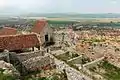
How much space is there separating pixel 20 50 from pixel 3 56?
4168 millimetres

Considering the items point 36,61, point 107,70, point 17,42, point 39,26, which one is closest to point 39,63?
point 36,61

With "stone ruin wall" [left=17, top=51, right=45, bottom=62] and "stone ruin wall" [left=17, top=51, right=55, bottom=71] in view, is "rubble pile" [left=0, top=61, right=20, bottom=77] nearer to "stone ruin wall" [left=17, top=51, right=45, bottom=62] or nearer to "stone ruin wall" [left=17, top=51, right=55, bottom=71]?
"stone ruin wall" [left=17, top=51, right=55, bottom=71]

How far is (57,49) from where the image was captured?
3500 cm

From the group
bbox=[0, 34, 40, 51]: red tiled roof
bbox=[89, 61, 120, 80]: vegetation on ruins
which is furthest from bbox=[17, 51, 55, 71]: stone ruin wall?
bbox=[89, 61, 120, 80]: vegetation on ruins

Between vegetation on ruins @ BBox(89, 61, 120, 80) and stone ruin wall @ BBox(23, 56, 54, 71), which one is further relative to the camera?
vegetation on ruins @ BBox(89, 61, 120, 80)

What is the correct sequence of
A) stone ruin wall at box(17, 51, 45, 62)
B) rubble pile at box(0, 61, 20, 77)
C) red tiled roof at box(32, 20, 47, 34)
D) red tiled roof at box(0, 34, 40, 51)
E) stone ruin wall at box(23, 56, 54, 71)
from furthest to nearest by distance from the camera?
red tiled roof at box(32, 20, 47, 34) < red tiled roof at box(0, 34, 40, 51) < stone ruin wall at box(17, 51, 45, 62) < stone ruin wall at box(23, 56, 54, 71) < rubble pile at box(0, 61, 20, 77)

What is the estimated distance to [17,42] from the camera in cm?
2902

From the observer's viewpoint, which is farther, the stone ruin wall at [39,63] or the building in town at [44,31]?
the building in town at [44,31]

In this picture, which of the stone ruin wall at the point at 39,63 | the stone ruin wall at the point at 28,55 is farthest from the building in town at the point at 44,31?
the stone ruin wall at the point at 39,63

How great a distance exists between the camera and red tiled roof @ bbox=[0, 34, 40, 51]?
27750 mm

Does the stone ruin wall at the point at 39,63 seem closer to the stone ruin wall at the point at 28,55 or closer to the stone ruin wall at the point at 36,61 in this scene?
the stone ruin wall at the point at 36,61

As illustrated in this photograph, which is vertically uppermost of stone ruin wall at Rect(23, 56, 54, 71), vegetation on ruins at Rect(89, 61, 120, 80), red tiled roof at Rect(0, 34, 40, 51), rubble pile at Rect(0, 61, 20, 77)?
red tiled roof at Rect(0, 34, 40, 51)

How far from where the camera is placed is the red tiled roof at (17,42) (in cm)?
2775

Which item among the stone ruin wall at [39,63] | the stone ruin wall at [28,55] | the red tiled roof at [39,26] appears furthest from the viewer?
the red tiled roof at [39,26]
